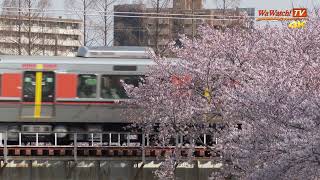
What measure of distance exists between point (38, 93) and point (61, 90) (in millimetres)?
836

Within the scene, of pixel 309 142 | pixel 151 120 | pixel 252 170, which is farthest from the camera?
pixel 151 120

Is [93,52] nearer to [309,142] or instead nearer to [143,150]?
[143,150]

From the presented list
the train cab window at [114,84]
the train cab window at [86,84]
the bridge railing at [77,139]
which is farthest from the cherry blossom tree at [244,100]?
the train cab window at [86,84]

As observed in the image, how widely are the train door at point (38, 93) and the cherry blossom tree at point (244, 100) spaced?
9.73ft

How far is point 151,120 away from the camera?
25.0m

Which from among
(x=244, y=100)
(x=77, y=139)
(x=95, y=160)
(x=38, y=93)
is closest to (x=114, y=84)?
(x=77, y=139)

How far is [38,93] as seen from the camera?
2667 cm

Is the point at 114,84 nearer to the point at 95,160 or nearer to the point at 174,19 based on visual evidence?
the point at 95,160

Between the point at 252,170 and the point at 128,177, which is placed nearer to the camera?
the point at 252,170

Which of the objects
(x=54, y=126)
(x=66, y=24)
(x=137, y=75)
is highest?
(x=66, y=24)

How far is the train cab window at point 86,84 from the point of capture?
2683 centimetres

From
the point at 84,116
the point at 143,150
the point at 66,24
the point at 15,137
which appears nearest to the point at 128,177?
the point at 143,150

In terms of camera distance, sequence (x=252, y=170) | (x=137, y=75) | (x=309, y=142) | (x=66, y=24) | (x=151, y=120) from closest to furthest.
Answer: (x=309, y=142) < (x=252, y=170) < (x=151, y=120) < (x=137, y=75) < (x=66, y=24)

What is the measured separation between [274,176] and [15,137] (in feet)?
49.3
